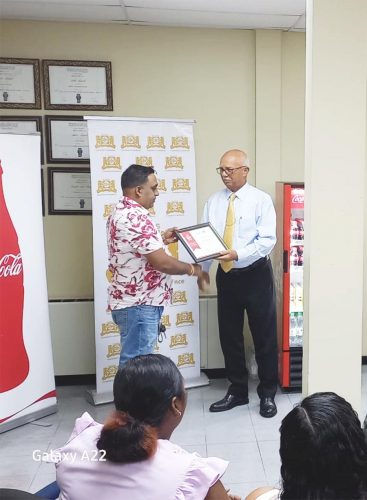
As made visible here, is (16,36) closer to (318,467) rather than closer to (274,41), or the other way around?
(274,41)

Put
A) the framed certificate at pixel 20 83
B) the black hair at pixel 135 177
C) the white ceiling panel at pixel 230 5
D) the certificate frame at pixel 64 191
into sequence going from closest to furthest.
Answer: the black hair at pixel 135 177, the white ceiling panel at pixel 230 5, the framed certificate at pixel 20 83, the certificate frame at pixel 64 191

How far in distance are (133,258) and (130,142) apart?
1127mm

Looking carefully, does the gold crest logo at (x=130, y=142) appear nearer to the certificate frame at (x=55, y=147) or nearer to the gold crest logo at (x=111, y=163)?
the gold crest logo at (x=111, y=163)

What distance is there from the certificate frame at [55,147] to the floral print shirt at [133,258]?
119 centimetres

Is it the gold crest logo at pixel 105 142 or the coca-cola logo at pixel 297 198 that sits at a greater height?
the gold crest logo at pixel 105 142

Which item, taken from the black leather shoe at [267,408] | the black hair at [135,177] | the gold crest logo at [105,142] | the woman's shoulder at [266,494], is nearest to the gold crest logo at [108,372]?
the black leather shoe at [267,408]

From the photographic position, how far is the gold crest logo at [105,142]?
3.32 m

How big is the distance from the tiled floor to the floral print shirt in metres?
0.87

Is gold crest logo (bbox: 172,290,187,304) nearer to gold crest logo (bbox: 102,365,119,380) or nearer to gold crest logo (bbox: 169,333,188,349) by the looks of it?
gold crest logo (bbox: 169,333,188,349)

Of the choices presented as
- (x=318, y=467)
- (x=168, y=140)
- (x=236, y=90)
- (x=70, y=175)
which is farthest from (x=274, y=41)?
(x=318, y=467)

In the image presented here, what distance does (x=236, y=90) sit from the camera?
3748mm

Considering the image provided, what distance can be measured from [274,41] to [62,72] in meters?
1.61

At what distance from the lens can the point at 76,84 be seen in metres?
3.59

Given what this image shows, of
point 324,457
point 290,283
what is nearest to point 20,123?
point 290,283
